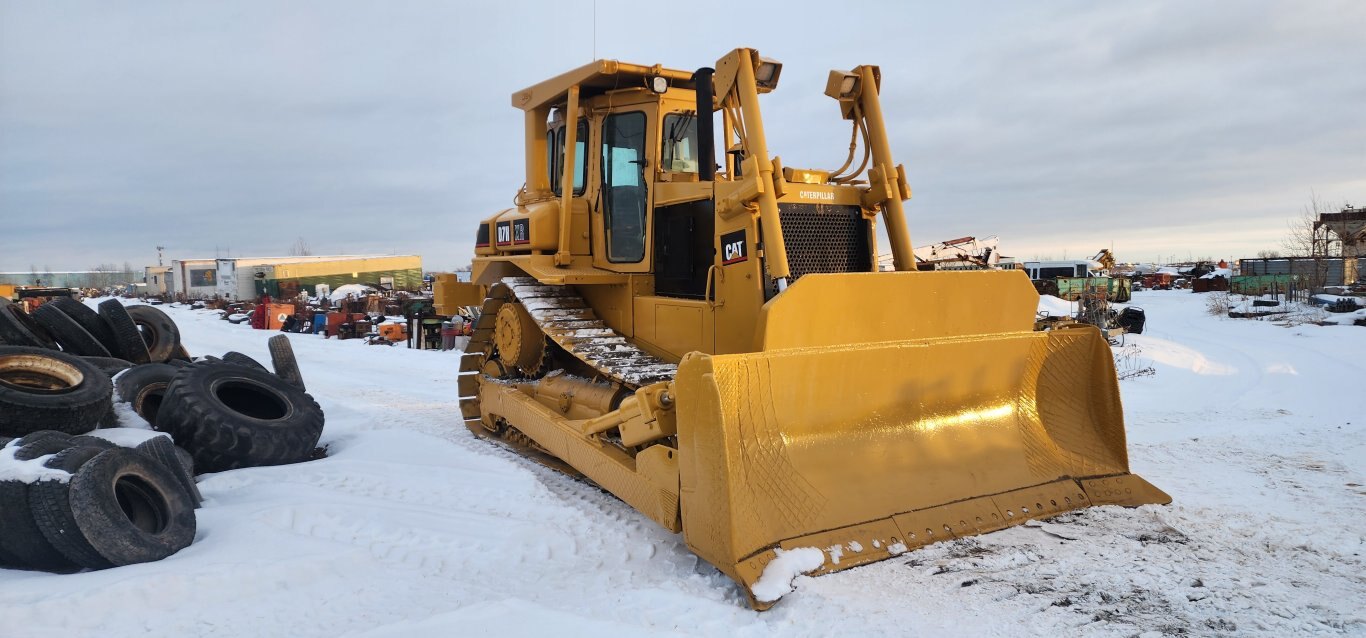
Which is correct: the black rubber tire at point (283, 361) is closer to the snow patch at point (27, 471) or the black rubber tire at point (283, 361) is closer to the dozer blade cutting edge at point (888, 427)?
the snow patch at point (27, 471)

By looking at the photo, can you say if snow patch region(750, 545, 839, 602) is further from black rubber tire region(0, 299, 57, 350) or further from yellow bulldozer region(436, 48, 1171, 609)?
black rubber tire region(0, 299, 57, 350)

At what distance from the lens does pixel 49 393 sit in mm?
5305

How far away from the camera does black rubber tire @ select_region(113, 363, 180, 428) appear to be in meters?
6.40

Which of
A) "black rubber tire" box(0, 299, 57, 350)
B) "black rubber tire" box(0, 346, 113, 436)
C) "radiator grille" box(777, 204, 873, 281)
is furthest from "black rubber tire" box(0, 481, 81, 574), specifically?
"radiator grille" box(777, 204, 873, 281)

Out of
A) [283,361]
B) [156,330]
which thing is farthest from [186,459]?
[156,330]

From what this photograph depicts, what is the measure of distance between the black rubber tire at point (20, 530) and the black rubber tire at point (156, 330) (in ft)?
17.5

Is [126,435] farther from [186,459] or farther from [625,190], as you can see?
[625,190]

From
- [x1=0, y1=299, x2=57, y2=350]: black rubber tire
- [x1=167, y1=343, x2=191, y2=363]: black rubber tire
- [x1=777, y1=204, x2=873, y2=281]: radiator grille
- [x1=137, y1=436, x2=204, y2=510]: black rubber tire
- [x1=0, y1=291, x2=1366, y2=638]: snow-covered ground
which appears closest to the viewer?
[x1=0, y1=291, x2=1366, y2=638]: snow-covered ground

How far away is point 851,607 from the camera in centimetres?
354

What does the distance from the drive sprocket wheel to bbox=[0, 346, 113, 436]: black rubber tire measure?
3039 millimetres

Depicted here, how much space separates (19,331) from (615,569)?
620 centimetres

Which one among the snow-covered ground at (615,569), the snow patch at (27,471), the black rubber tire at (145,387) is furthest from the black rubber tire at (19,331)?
the snow patch at (27,471)

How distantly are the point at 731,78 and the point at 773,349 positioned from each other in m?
2.10

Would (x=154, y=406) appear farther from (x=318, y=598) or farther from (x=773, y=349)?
(x=773, y=349)
